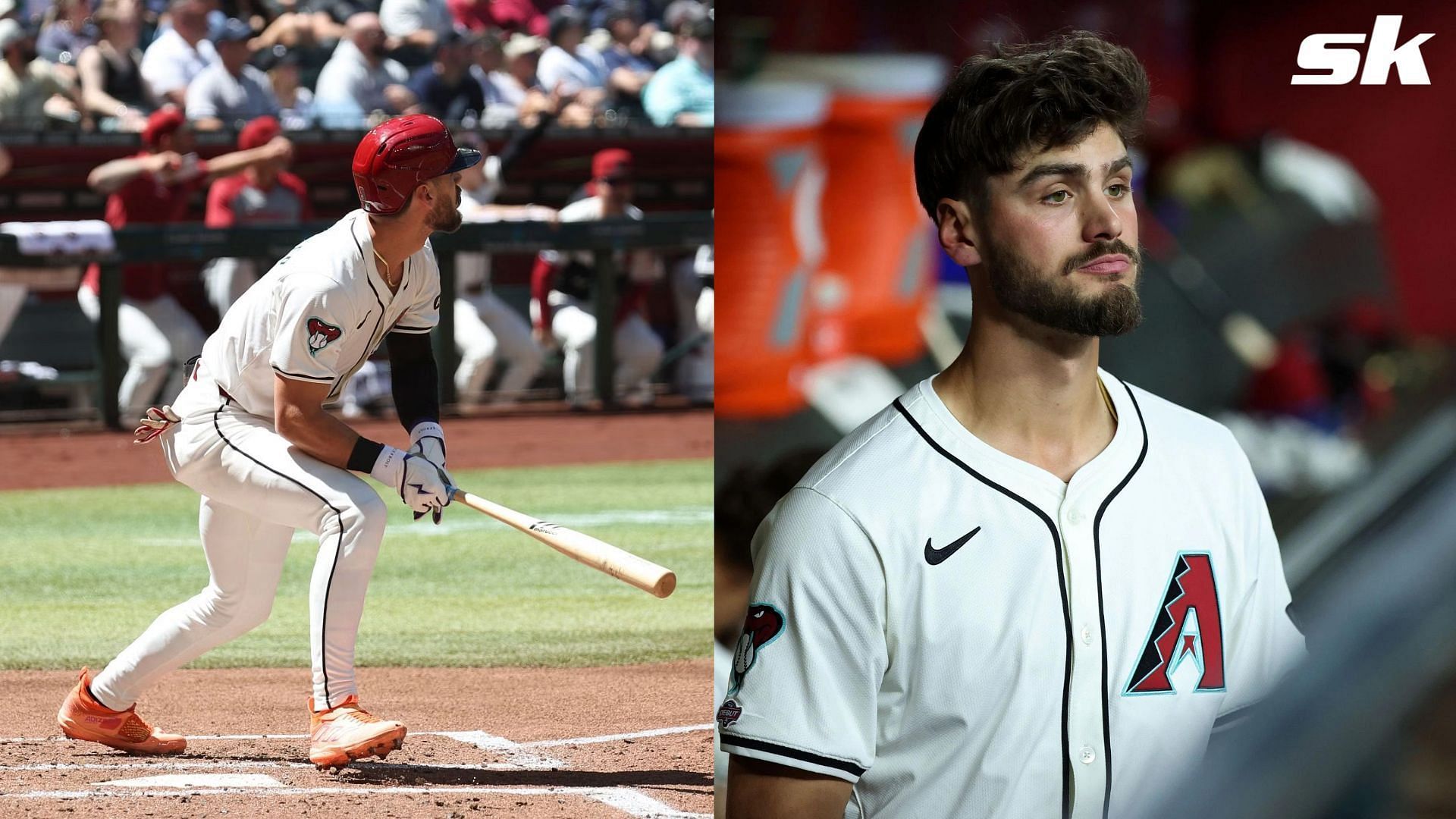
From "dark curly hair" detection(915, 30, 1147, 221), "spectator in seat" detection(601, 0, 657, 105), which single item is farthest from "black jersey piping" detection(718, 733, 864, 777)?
"spectator in seat" detection(601, 0, 657, 105)

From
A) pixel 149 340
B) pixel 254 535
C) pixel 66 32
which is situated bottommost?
pixel 149 340

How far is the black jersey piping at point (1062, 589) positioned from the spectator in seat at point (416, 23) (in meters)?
8.08

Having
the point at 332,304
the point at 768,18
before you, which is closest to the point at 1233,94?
the point at 768,18

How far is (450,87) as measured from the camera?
8367 millimetres

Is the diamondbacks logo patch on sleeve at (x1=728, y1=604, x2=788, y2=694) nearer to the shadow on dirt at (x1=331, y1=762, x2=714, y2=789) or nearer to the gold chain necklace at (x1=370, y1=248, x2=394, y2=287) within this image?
the gold chain necklace at (x1=370, y1=248, x2=394, y2=287)

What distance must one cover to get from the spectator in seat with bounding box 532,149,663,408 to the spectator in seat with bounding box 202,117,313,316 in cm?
129

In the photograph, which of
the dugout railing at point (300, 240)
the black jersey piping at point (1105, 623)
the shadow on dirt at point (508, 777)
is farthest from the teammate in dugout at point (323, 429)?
the black jersey piping at point (1105, 623)

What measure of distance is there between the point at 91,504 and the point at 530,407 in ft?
6.60

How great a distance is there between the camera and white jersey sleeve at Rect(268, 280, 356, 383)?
11.8 feet

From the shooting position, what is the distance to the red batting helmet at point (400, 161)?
3.59 meters

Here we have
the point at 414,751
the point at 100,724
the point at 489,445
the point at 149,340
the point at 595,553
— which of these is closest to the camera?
the point at 595,553

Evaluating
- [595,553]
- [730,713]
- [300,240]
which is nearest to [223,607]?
[595,553]

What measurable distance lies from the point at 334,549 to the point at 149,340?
3.16 m

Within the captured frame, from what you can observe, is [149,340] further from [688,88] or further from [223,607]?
[688,88]
